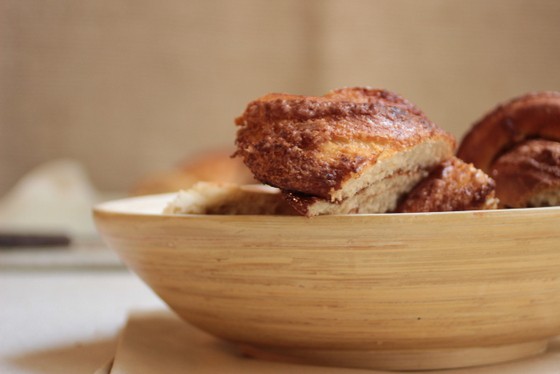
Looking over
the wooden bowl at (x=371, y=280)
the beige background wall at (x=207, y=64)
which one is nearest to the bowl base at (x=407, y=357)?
the wooden bowl at (x=371, y=280)

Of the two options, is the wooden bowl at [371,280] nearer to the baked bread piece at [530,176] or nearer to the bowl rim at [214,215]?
the bowl rim at [214,215]

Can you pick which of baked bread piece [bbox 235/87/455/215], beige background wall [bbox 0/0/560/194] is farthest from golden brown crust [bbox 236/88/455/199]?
beige background wall [bbox 0/0/560/194]

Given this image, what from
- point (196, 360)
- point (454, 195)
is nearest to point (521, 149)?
point (454, 195)

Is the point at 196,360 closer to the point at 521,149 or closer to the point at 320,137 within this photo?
the point at 320,137

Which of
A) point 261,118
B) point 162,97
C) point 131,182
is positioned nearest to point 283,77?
point 162,97

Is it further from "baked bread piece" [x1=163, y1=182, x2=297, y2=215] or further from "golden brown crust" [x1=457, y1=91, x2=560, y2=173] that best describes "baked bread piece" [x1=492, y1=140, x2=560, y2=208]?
"baked bread piece" [x1=163, y1=182, x2=297, y2=215]

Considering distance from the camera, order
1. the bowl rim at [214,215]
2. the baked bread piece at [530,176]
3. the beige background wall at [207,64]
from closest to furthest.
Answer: the bowl rim at [214,215] < the baked bread piece at [530,176] < the beige background wall at [207,64]
